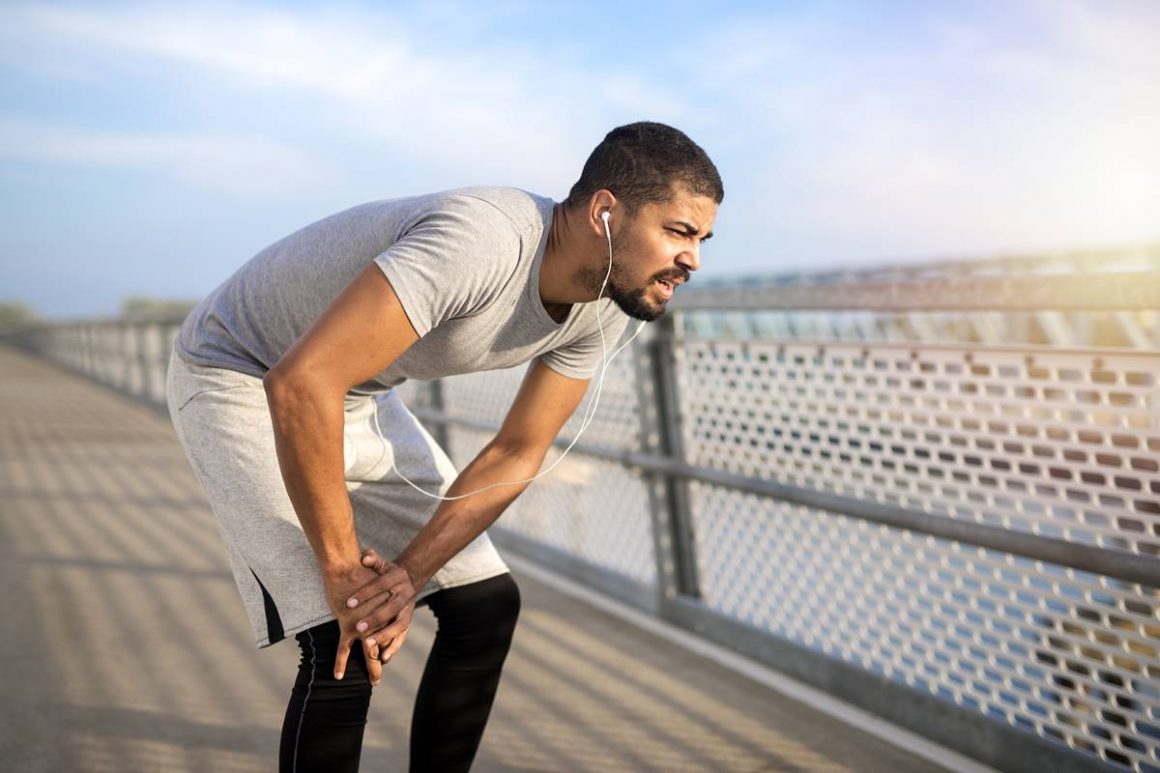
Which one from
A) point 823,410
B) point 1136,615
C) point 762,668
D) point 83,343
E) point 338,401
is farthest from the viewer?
point 83,343

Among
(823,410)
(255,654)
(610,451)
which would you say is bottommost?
(255,654)

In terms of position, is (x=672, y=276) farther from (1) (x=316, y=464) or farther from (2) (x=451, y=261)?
(1) (x=316, y=464)

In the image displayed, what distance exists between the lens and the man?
180cm

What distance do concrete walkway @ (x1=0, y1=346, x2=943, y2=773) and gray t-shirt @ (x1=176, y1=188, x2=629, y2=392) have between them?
1.35 meters

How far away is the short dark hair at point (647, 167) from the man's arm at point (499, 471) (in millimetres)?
542

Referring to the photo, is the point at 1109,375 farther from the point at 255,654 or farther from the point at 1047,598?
the point at 255,654

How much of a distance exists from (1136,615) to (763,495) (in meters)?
1.26

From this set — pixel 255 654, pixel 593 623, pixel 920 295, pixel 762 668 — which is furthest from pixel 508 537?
pixel 920 295

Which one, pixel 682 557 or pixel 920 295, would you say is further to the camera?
pixel 682 557

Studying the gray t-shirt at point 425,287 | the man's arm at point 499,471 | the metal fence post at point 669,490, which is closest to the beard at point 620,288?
the gray t-shirt at point 425,287

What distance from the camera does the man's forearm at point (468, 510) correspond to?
2.15 metres

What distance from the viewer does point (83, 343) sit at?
19.2m

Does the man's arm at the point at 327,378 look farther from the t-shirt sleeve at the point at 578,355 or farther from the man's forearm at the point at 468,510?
the t-shirt sleeve at the point at 578,355

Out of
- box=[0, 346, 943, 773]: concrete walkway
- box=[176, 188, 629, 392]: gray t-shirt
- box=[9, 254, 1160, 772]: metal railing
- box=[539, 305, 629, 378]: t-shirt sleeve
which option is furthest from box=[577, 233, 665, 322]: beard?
box=[0, 346, 943, 773]: concrete walkway
